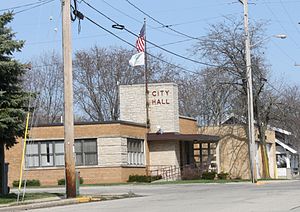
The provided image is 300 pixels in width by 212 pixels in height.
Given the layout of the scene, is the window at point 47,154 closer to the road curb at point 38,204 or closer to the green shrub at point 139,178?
the green shrub at point 139,178

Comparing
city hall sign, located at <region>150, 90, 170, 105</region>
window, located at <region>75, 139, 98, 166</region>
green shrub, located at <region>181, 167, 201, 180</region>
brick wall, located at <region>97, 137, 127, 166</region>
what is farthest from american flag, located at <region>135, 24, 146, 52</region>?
green shrub, located at <region>181, 167, 201, 180</region>

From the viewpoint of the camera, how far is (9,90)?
84.5ft

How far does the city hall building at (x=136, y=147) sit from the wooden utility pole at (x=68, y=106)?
17210mm

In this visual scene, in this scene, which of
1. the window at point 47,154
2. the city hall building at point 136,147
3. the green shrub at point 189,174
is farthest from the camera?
the green shrub at point 189,174

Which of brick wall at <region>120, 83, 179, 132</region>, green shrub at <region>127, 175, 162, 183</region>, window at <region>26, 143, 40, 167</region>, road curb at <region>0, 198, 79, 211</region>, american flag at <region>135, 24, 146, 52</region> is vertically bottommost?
road curb at <region>0, 198, 79, 211</region>

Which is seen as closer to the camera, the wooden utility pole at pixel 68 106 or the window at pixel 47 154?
the wooden utility pole at pixel 68 106

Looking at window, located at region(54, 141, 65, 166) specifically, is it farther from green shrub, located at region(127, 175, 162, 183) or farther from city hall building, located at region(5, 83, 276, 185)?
green shrub, located at region(127, 175, 162, 183)

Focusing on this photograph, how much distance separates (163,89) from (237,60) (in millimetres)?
7201

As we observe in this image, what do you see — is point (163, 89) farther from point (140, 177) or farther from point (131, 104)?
point (140, 177)

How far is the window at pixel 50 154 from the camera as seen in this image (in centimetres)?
4541

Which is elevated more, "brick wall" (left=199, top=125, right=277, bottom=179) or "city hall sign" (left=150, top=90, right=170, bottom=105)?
"city hall sign" (left=150, top=90, right=170, bottom=105)

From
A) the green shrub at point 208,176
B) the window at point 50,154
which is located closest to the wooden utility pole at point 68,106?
the window at point 50,154

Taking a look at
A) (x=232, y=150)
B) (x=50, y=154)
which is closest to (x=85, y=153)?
(x=50, y=154)

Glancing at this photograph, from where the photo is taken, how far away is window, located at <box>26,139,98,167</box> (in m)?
45.4
